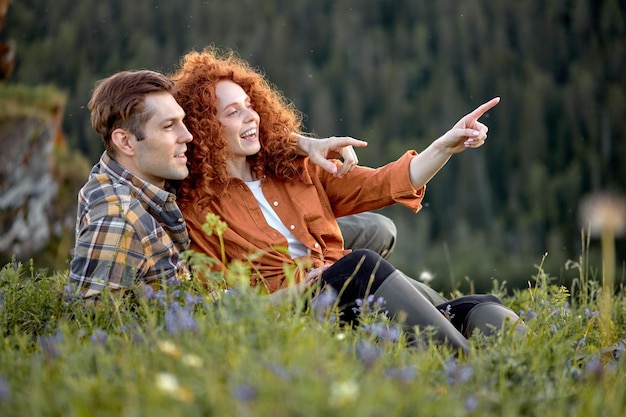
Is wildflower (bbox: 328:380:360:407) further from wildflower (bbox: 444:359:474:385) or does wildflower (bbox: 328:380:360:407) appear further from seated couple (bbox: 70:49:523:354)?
seated couple (bbox: 70:49:523:354)

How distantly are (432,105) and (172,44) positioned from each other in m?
11.2

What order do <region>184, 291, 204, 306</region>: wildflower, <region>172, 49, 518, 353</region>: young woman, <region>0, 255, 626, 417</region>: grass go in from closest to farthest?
<region>0, 255, 626, 417</region>: grass, <region>184, 291, 204, 306</region>: wildflower, <region>172, 49, 518, 353</region>: young woman

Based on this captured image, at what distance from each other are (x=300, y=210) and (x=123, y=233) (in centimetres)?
79

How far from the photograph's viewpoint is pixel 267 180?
3484 mm

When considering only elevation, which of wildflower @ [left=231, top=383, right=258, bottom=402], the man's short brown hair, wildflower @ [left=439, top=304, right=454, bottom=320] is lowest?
wildflower @ [left=439, top=304, right=454, bottom=320]

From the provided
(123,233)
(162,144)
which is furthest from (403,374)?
(162,144)

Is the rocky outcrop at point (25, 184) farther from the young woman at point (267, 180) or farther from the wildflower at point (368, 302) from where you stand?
the wildflower at point (368, 302)

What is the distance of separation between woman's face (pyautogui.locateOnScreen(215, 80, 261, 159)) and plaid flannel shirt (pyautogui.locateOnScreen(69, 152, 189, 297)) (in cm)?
43

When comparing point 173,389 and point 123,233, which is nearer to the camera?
point 173,389

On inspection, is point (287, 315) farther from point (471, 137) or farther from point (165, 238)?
point (471, 137)

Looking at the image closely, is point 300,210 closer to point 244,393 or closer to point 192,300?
point 192,300

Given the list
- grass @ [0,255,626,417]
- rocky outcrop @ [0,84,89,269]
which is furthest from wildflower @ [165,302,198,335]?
rocky outcrop @ [0,84,89,269]

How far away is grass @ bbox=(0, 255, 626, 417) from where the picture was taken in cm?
167

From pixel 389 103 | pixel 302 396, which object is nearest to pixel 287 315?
pixel 302 396
